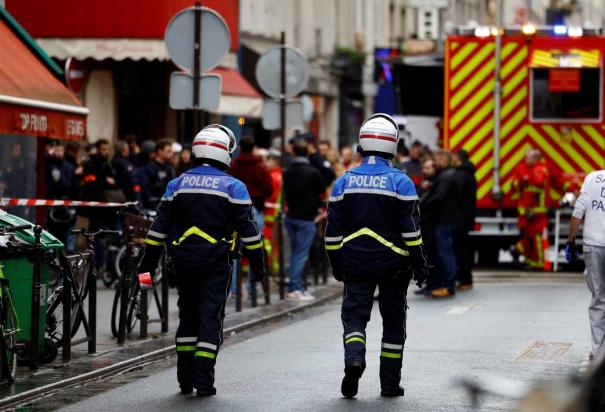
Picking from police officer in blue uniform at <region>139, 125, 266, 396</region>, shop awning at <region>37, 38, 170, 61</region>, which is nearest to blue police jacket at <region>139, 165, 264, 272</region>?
police officer in blue uniform at <region>139, 125, 266, 396</region>

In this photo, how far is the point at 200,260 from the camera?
10.2m

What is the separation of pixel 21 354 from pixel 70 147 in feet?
33.9

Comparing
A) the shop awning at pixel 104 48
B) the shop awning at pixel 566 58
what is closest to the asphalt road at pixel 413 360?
the shop awning at pixel 566 58

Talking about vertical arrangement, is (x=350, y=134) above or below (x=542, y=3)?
below

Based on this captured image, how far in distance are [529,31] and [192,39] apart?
27.6 ft

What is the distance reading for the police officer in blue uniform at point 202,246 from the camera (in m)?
10.2

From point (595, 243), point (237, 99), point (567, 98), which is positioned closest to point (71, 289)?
point (595, 243)

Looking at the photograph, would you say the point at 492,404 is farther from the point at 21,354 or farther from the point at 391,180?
the point at 21,354

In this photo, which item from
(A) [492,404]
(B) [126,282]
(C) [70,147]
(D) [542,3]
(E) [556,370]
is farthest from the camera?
(D) [542,3]

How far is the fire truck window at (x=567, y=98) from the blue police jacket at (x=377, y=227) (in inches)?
509

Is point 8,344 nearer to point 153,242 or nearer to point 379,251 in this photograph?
point 153,242

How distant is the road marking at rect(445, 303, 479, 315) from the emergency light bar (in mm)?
6301

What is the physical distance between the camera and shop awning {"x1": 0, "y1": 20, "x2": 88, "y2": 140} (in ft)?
50.2

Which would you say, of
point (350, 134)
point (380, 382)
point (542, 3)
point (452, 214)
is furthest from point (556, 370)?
point (542, 3)
